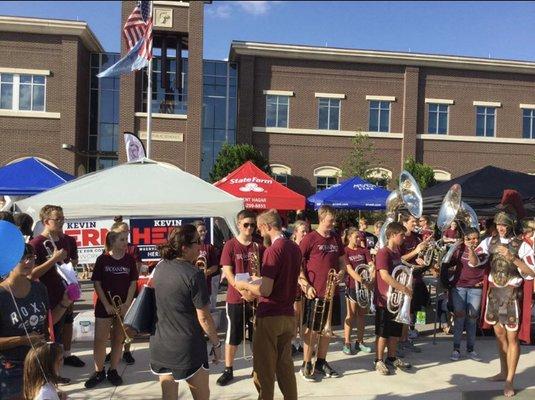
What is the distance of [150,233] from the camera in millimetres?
8398

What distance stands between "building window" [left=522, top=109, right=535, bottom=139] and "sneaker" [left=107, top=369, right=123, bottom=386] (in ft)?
96.1

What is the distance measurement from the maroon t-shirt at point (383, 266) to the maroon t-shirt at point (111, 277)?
9.77ft

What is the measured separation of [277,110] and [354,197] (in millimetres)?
13480

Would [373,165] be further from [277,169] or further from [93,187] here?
[93,187]

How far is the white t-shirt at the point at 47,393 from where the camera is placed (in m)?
2.79

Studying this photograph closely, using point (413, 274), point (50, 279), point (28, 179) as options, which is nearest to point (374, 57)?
point (28, 179)

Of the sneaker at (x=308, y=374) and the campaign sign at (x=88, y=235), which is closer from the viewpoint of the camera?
the sneaker at (x=308, y=374)

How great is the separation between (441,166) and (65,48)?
21010 mm

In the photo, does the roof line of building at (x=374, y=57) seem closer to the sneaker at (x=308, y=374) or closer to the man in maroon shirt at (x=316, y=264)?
the man in maroon shirt at (x=316, y=264)

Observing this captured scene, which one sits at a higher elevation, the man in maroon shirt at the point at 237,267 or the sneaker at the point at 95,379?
the man in maroon shirt at the point at 237,267

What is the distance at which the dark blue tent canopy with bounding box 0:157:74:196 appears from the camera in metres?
11.2

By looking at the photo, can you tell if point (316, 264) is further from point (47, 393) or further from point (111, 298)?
point (47, 393)

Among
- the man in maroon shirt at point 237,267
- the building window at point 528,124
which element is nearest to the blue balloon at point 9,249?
the man in maroon shirt at point 237,267

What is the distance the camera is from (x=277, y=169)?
26703mm
